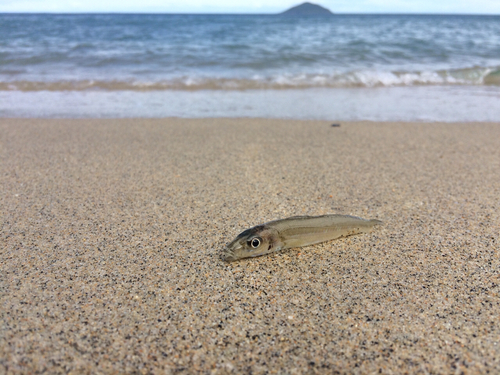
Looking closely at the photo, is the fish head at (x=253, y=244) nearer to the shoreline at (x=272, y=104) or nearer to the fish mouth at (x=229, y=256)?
the fish mouth at (x=229, y=256)

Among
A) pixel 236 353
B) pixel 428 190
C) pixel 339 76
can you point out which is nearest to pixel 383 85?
pixel 339 76

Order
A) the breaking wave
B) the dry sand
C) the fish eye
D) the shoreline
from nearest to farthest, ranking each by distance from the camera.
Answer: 1. the dry sand
2. the fish eye
3. the shoreline
4. the breaking wave

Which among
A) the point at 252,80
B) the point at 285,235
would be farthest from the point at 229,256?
the point at 252,80

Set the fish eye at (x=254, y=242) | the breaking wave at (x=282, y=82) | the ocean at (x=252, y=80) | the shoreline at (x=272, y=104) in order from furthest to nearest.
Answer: the breaking wave at (x=282, y=82)
the ocean at (x=252, y=80)
the shoreline at (x=272, y=104)
the fish eye at (x=254, y=242)

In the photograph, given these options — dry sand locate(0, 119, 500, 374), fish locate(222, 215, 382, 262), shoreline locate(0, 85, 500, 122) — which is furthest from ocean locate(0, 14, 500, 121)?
fish locate(222, 215, 382, 262)

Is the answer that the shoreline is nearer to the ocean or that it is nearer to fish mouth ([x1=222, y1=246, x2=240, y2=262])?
the ocean

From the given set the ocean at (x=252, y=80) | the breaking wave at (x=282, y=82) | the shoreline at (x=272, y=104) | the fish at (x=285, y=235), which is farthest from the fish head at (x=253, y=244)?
the breaking wave at (x=282, y=82)
